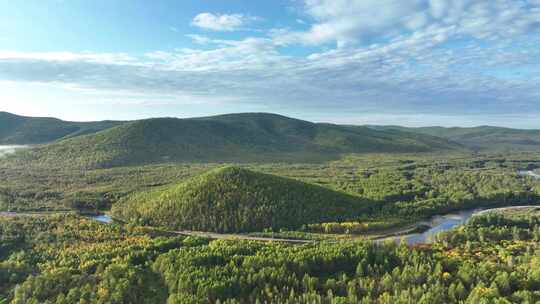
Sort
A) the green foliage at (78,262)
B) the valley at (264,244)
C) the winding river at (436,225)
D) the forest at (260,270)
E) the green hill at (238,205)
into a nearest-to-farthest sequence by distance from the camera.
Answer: the forest at (260,270)
the green foliage at (78,262)
the valley at (264,244)
the winding river at (436,225)
the green hill at (238,205)

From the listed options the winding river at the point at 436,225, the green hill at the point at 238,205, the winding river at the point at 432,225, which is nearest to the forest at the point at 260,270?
the winding river at the point at 436,225

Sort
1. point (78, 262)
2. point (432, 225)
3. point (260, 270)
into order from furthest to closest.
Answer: point (432, 225)
point (78, 262)
point (260, 270)

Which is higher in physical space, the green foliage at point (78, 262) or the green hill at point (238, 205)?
the green hill at point (238, 205)

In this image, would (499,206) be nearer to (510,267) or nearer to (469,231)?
(469,231)

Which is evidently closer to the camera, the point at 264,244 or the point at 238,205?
the point at 264,244

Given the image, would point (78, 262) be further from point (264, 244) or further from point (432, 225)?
point (432, 225)

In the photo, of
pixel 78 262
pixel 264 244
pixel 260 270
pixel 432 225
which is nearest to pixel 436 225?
pixel 432 225

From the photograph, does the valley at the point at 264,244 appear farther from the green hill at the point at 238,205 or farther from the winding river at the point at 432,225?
the winding river at the point at 432,225

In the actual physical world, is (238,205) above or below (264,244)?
above
